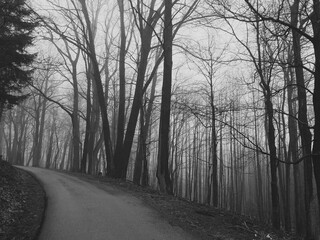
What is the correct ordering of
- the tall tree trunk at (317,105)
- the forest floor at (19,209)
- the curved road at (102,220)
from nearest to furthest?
1. the curved road at (102,220)
2. the forest floor at (19,209)
3. the tall tree trunk at (317,105)

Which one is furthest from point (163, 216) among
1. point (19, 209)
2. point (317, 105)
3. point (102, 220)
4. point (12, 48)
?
point (12, 48)

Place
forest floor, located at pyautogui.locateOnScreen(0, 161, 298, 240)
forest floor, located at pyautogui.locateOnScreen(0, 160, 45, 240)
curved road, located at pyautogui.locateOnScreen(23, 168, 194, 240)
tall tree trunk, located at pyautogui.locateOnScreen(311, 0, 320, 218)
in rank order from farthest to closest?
tall tree trunk, located at pyautogui.locateOnScreen(311, 0, 320, 218) → forest floor, located at pyautogui.locateOnScreen(0, 161, 298, 240) → forest floor, located at pyautogui.locateOnScreen(0, 160, 45, 240) → curved road, located at pyautogui.locateOnScreen(23, 168, 194, 240)

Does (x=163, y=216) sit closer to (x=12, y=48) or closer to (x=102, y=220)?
(x=102, y=220)

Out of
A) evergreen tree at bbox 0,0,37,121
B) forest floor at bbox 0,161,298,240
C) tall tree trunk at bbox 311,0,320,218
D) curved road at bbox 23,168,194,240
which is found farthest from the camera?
evergreen tree at bbox 0,0,37,121

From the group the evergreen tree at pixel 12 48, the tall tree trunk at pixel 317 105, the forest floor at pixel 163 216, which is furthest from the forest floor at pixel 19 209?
the tall tree trunk at pixel 317 105

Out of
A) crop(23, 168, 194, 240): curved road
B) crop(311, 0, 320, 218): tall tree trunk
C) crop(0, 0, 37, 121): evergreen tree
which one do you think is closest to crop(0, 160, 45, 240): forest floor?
crop(23, 168, 194, 240): curved road

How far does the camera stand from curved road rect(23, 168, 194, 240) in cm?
557

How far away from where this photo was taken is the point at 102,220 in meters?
6.46

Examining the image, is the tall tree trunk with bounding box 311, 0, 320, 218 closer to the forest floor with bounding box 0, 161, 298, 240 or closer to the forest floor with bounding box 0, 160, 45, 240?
the forest floor with bounding box 0, 161, 298, 240

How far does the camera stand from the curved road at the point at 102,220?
18.3 feet

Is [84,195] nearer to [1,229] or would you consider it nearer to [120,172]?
[1,229]

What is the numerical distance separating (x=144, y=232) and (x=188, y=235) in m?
0.81

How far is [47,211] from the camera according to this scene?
7.19m

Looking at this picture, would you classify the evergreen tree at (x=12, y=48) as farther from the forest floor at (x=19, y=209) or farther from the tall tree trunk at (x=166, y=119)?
the tall tree trunk at (x=166, y=119)
